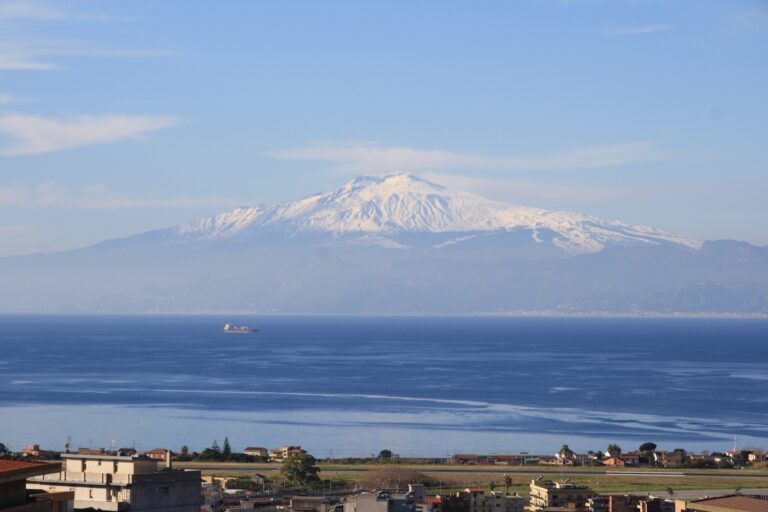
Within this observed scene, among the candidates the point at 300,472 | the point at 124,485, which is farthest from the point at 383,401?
the point at 124,485

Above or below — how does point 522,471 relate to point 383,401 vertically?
below

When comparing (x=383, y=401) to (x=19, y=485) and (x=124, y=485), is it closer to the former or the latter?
(x=124, y=485)

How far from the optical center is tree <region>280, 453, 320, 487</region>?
5475 cm

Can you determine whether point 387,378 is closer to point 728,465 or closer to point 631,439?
point 631,439

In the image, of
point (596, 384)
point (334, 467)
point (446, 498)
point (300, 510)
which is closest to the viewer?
point (300, 510)

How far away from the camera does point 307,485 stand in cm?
5434

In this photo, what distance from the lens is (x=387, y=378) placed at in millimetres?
129625

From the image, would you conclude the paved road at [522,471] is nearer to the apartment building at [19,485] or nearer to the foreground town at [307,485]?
the foreground town at [307,485]

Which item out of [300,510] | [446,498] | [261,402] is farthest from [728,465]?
[261,402]

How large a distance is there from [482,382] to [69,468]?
107716mm

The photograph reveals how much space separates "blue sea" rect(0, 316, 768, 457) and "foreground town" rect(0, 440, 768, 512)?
8417 mm

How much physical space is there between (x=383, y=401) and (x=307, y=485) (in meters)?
50.5

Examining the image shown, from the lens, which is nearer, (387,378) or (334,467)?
(334,467)

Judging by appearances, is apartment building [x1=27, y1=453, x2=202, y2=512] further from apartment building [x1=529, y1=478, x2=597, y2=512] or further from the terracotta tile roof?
apartment building [x1=529, y1=478, x2=597, y2=512]
